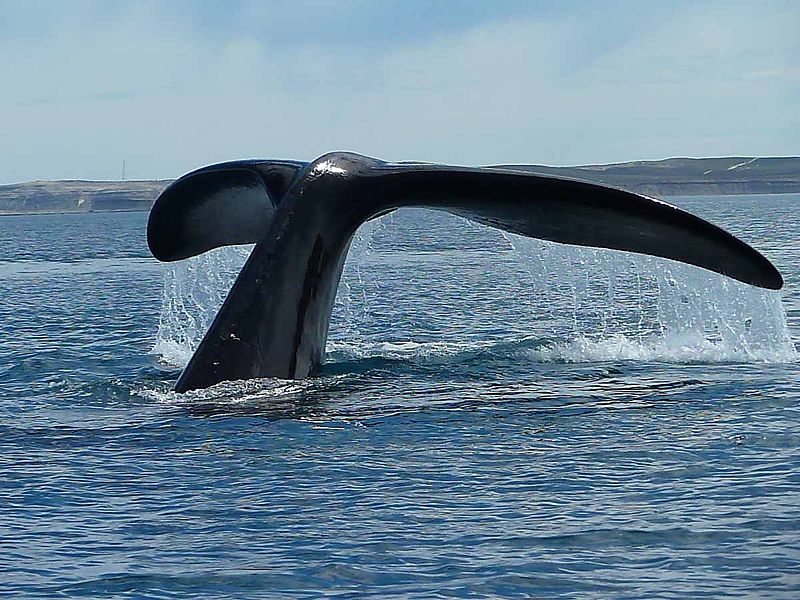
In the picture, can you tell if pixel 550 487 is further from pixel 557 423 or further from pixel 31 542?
pixel 31 542

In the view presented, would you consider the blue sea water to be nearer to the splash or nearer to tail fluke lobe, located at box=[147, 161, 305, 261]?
the splash

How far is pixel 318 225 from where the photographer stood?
12133mm

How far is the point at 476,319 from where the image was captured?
2245 centimetres

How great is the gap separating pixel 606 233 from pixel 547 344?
534 centimetres

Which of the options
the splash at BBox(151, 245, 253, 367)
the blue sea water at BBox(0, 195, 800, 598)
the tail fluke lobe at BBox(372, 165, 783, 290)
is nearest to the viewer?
the blue sea water at BBox(0, 195, 800, 598)

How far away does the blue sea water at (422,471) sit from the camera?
7.63 m

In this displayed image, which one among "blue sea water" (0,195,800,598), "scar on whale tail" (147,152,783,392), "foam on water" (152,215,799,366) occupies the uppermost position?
"scar on whale tail" (147,152,783,392)

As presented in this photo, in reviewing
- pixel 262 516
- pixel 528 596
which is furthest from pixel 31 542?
pixel 528 596

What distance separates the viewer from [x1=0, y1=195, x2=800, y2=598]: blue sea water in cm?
763

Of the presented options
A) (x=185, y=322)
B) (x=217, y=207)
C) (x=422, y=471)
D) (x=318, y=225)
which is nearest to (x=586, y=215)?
(x=318, y=225)

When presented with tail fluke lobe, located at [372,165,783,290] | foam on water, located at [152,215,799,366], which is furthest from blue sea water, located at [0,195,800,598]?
tail fluke lobe, located at [372,165,783,290]

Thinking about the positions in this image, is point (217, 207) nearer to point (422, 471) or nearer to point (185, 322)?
point (422, 471)

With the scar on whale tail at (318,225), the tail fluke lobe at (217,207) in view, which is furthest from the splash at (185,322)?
the scar on whale tail at (318,225)

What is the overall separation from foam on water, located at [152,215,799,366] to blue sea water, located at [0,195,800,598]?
9cm
